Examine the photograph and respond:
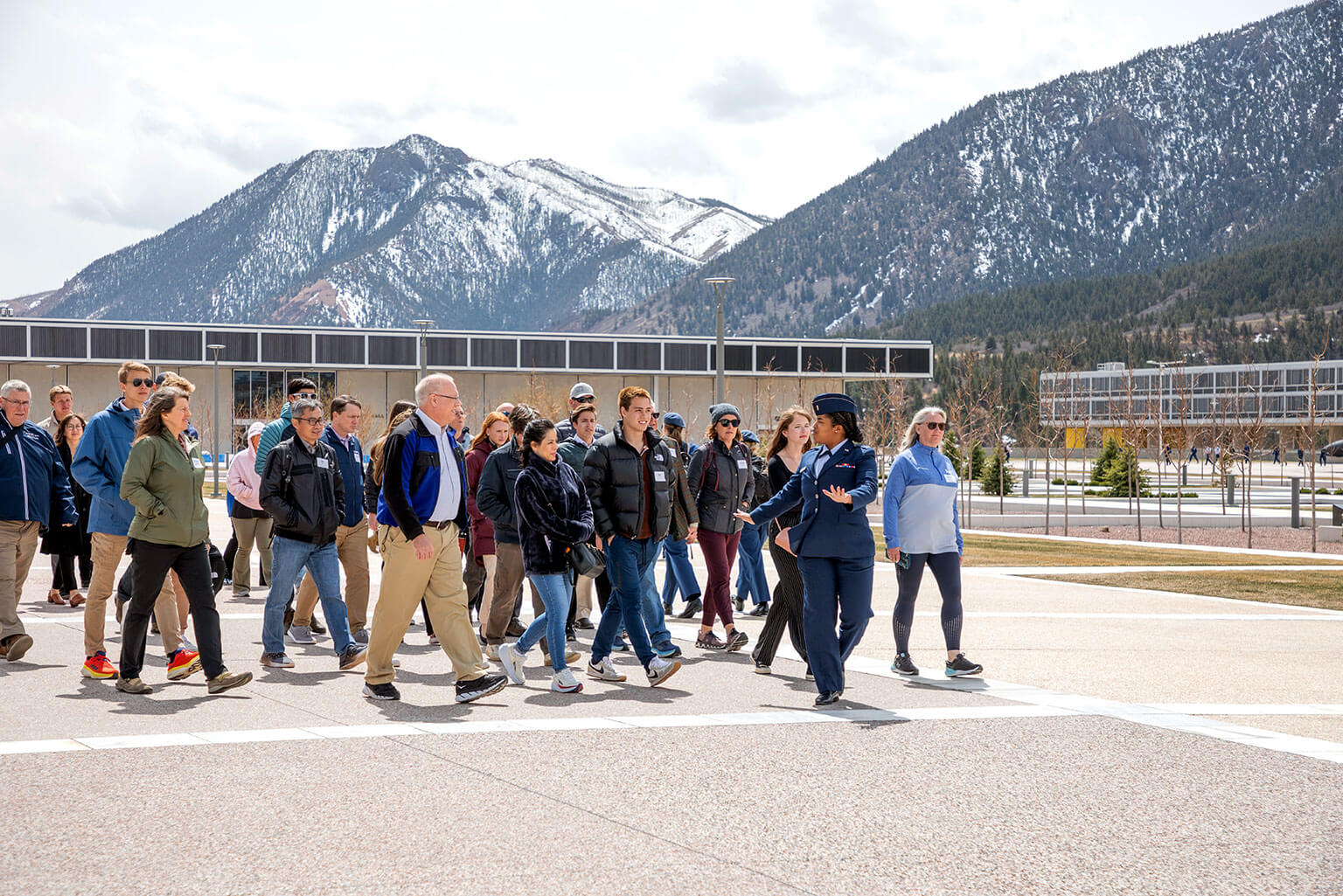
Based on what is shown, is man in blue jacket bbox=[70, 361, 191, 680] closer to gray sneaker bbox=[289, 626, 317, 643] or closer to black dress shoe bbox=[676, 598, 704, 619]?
gray sneaker bbox=[289, 626, 317, 643]

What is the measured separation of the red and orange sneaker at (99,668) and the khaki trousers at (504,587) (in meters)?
2.43

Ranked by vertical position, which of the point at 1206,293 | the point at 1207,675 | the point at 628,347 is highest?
the point at 1206,293

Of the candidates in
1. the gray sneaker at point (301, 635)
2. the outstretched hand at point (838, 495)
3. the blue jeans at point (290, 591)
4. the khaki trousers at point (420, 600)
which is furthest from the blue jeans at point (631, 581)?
the gray sneaker at point (301, 635)

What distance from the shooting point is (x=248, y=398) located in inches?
3041

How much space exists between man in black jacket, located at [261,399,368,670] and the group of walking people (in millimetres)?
13

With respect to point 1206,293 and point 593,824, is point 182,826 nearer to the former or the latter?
point 593,824

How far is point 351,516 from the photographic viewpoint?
9570 millimetres

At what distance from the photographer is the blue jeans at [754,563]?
11789 mm

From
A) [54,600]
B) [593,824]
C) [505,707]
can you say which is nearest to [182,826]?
[593,824]

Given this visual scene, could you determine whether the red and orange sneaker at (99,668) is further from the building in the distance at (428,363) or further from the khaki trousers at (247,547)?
the building in the distance at (428,363)

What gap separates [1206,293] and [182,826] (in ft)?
669

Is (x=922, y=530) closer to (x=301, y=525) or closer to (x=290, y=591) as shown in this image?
(x=301, y=525)

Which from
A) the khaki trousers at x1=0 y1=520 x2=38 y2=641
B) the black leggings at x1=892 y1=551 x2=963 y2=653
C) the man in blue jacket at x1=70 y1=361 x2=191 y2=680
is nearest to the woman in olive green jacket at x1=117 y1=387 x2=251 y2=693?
the man in blue jacket at x1=70 y1=361 x2=191 y2=680

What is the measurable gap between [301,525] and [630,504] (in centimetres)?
226
